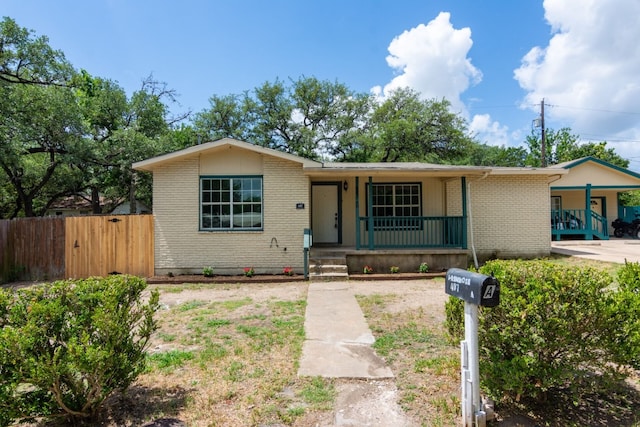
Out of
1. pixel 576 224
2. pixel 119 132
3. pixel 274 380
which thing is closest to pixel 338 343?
pixel 274 380

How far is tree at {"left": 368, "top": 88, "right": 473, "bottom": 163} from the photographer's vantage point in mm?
23797

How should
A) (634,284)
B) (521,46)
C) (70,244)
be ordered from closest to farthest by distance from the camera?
1. (634,284)
2. (70,244)
3. (521,46)

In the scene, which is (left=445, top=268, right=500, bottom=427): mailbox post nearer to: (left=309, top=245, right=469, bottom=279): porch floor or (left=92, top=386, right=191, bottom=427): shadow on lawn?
(left=92, top=386, right=191, bottom=427): shadow on lawn

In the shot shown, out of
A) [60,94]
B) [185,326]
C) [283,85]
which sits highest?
[283,85]

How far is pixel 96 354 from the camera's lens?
2.46 m

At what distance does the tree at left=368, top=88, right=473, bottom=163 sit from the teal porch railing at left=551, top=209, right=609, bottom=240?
9323 millimetres

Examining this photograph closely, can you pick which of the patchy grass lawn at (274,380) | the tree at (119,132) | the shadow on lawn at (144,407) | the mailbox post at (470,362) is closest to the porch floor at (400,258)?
the patchy grass lawn at (274,380)

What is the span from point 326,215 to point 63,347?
9.64 metres

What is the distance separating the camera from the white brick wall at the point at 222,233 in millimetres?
9703

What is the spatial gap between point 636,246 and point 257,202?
51.8 ft

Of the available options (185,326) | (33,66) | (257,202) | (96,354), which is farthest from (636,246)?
(33,66)

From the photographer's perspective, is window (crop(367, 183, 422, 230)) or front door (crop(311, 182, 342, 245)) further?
front door (crop(311, 182, 342, 245))

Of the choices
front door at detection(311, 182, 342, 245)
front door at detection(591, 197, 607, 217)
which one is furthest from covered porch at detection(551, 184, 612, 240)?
front door at detection(311, 182, 342, 245)

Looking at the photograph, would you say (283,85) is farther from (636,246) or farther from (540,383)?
(540,383)
